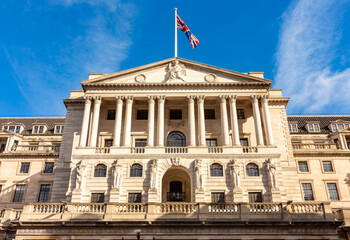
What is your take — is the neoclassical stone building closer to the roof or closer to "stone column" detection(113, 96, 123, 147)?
"stone column" detection(113, 96, 123, 147)

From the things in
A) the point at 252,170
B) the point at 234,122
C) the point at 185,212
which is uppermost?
the point at 234,122

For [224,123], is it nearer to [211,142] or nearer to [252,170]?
[211,142]

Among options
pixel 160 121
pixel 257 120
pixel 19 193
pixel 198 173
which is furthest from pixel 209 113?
pixel 19 193

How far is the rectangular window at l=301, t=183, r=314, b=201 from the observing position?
49.6 meters

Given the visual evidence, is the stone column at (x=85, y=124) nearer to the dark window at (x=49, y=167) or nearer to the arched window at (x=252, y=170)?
the dark window at (x=49, y=167)

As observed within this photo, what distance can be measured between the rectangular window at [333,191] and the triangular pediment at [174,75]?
21435 millimetres

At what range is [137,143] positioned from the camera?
4553 cm

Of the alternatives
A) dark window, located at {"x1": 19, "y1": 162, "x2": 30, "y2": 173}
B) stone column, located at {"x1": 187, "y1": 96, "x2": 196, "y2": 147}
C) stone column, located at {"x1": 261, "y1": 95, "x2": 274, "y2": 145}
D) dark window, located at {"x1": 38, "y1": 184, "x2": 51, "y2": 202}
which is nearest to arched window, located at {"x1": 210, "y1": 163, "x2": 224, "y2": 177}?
stone column, located at {"x1": 187, "y1": 96, "x2": 196, "y2": 147}

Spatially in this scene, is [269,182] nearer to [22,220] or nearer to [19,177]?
[22,220]

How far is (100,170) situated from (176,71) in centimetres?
1769

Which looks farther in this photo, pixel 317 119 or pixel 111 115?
pixel 317 119

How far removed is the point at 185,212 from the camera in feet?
107

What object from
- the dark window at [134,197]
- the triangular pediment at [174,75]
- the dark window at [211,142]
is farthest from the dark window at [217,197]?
the triangular pediment at [174,75]

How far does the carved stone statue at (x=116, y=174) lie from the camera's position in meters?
37.9
